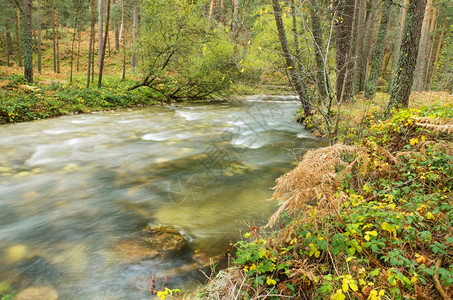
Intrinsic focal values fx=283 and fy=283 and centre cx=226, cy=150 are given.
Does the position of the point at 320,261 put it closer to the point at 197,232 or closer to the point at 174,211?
the point at 197,232

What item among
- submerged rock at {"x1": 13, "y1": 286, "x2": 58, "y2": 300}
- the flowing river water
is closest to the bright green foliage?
the flowing river water

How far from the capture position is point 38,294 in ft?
10.5

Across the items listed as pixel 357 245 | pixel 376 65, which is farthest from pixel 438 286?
pixel 376 65

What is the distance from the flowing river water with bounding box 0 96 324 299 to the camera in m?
3.59

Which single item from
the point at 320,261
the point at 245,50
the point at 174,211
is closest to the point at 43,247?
the point at 174,211

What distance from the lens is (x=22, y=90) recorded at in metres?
13.3

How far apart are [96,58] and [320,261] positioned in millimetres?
36675

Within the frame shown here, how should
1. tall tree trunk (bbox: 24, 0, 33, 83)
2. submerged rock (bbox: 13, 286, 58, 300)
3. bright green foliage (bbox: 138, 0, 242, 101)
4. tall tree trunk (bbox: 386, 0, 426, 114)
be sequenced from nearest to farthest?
submerged rock (bbox: 13, 286, 58, 300), tall tree trunk (bbox: 386, 0, 426, 114), tall tree trunk (bbox: 24, 0, 33, 83), bright green foliage (bbox: 138, 0, 242, 101)

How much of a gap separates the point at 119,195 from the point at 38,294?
275cm

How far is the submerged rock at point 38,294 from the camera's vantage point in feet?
10.3

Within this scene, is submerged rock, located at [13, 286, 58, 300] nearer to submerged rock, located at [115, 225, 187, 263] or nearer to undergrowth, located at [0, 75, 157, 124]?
submerged rock, located at [115, 225, 187, 263]

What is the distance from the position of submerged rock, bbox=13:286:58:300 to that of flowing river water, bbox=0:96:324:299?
0.07 meters

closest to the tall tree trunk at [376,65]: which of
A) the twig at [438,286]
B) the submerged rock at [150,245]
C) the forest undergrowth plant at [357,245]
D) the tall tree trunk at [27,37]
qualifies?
the forest undergrowth plant at [357,245]

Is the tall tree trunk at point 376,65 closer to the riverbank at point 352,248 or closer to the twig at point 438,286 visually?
the riverbank at point 352,248
